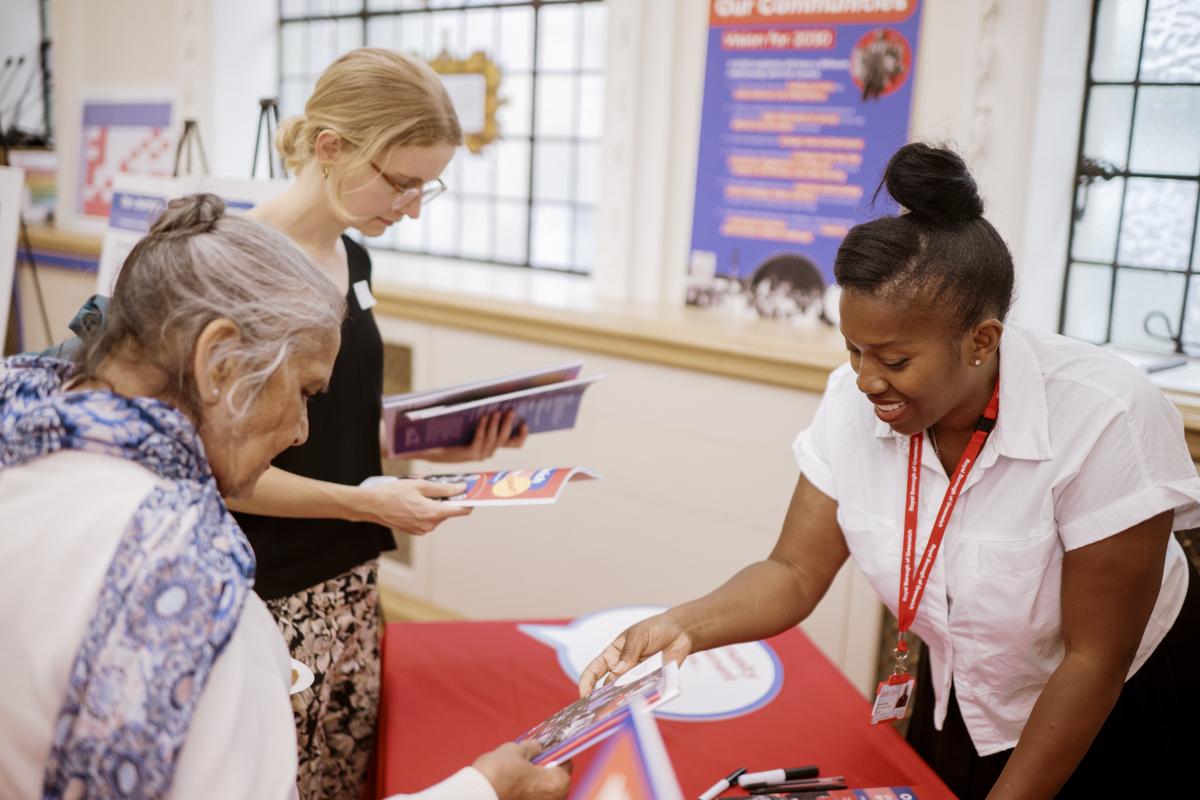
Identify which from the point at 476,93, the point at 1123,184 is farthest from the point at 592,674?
the point at 476,93

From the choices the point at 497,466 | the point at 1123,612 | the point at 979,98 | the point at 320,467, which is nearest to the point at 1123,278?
the point at 979,98

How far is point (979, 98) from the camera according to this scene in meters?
2.82

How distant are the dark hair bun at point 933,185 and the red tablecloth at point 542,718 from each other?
32.6 inches

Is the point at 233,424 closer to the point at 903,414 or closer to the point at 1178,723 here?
the point at 903,414

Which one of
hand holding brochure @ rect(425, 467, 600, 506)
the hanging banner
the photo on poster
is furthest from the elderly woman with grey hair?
the photo on poster

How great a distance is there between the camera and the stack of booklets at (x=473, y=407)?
1935 mm

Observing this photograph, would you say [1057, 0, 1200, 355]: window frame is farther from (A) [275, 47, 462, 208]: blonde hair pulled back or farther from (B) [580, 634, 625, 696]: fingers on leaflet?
(B) [580, 634, 625, 696]: fingers on leaflet

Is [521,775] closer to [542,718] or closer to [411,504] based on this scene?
[542,718]

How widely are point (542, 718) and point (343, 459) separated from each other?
2.09 ft

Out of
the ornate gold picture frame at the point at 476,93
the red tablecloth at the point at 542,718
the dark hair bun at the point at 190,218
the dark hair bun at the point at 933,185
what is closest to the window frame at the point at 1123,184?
the red tablecloth at the point at 542,718

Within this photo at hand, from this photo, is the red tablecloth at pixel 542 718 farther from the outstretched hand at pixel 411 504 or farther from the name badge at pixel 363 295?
the name badge at pixel 363 295

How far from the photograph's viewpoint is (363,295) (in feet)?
6.50

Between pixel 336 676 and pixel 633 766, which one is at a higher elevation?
pixel 633 766

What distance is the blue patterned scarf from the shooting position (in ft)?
2.82
